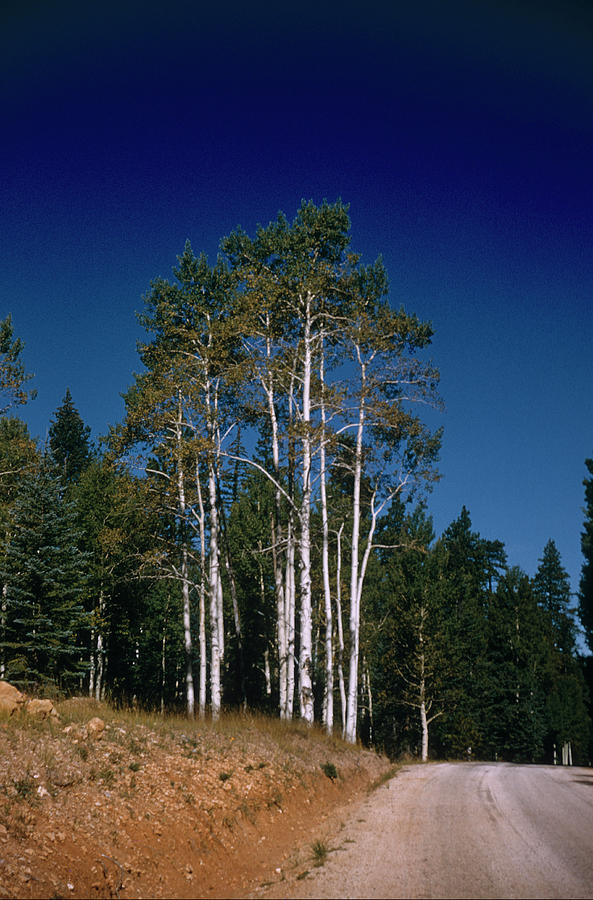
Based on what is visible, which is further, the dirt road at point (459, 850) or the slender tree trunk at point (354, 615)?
the slender tree trunk at point (354, 615)

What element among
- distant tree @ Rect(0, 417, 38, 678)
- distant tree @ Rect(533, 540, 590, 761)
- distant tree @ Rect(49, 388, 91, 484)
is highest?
distant tree @ Rect(49, 388, 91, 484)

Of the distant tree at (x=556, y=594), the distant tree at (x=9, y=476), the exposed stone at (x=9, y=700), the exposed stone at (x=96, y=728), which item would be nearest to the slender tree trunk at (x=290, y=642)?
the exposed stone at (x=96, y=728)

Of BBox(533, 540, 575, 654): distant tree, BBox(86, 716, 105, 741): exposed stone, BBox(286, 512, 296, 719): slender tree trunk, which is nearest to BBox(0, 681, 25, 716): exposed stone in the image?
BBox(86, 716, 105, 741): exposed stone

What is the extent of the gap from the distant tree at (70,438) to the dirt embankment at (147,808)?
131 ft

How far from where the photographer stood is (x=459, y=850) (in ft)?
24.0

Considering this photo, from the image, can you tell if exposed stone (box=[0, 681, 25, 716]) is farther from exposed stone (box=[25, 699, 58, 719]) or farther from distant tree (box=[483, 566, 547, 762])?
distant tree (box=[483, 566, 547, 762])

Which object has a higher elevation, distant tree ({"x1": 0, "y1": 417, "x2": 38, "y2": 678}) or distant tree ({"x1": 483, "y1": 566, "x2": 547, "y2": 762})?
→ distant tree ({"x1": 0, "y1": 417, "x2": 38, "y2": 678})

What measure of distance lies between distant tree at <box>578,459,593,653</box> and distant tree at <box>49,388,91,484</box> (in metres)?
38.0

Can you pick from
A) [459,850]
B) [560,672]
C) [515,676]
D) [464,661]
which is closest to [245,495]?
[464,661]

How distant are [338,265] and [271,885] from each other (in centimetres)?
1901

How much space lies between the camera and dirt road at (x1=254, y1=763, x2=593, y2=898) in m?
6.03

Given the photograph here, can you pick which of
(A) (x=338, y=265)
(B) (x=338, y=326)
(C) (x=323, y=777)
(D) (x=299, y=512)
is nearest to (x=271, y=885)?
(C) (x=323, y=777)

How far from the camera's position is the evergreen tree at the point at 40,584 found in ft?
→ 70.1

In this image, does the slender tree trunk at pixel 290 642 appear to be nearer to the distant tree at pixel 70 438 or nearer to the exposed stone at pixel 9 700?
the exposed stone at pixel 9 700
